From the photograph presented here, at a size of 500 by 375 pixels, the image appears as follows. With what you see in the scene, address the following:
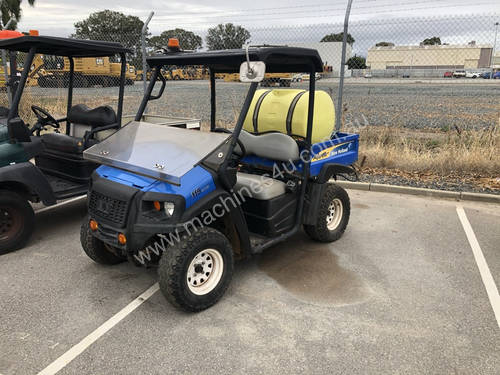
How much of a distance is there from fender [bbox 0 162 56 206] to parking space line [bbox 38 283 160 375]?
1.77 m

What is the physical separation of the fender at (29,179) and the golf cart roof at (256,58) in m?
1.76

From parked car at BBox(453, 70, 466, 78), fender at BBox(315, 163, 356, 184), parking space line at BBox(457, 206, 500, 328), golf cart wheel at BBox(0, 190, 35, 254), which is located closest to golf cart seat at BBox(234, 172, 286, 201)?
fender at BBox(315, 163, 356, 184)

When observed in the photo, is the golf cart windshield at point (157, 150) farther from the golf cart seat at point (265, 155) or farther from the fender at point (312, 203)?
the fender at point (312, 203)

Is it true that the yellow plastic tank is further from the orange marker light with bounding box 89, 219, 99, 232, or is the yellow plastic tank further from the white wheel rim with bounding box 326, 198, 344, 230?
the orange marker light with bounding box 89, 219, 99, 232

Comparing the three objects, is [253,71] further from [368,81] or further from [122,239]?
[368,81]

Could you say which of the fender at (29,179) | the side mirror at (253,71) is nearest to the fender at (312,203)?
the side mirror at (253,71)

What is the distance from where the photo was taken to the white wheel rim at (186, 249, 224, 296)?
2.99 metres

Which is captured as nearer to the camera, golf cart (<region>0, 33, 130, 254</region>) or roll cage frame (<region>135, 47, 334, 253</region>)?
roll cage frame (<region>135, 47, 334, 253</region>)

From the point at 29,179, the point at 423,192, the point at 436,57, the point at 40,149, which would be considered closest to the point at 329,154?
the point at 423,192

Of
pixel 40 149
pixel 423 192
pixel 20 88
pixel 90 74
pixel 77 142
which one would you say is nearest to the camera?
pixel 20 88

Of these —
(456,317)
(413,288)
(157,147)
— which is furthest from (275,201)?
(456,317)

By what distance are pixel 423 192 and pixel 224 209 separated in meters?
4.00

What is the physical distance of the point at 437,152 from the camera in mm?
7004

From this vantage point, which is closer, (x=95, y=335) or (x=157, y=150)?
(x=95, y=335)
